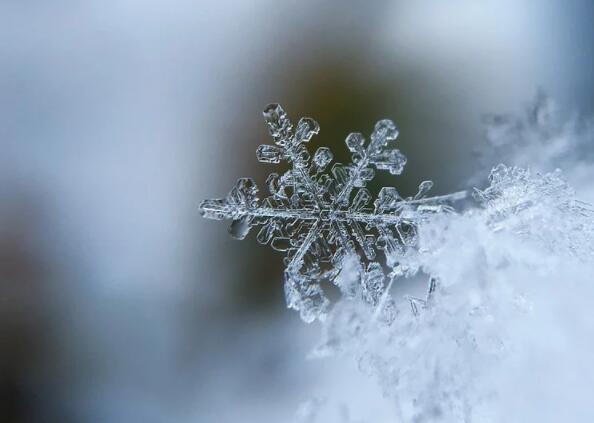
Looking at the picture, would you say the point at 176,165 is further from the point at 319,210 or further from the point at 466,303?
the point at 466,303

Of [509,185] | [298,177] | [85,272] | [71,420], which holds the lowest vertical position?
[71,420]

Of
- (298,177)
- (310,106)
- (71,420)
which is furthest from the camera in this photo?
(310,106)

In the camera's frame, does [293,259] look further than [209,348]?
No

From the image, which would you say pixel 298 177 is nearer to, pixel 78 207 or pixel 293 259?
pixel 293 259

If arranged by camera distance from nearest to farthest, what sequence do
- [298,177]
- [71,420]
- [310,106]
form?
[298,177] < [71,420] < [310,106]

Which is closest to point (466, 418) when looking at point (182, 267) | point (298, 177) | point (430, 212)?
point (430, 212)

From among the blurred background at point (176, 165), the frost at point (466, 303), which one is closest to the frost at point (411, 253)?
the frost at point (466, 303)
